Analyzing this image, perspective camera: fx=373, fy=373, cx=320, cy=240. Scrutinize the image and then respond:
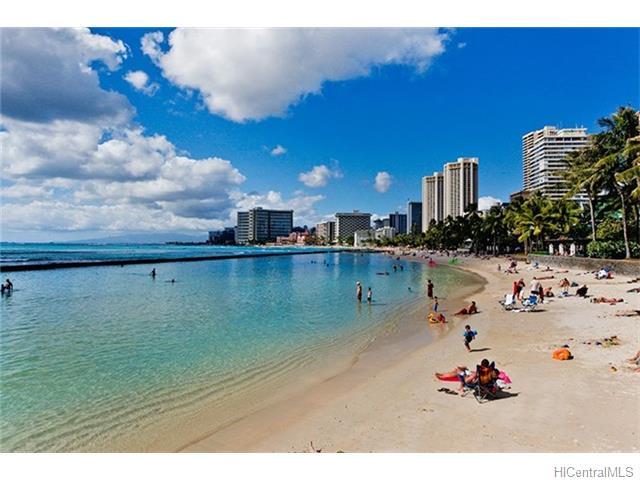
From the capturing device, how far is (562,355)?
11.0m

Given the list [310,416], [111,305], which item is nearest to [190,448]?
[310,416]

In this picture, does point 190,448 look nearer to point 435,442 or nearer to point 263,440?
point 263,440

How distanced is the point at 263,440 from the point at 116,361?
26.9 ft

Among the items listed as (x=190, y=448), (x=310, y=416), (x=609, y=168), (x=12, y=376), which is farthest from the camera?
(x=609, y=168)

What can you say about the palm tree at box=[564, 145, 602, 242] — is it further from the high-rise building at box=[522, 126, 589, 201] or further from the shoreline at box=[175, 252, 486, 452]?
the high-rise building at box=[522, 126, 589, 201]

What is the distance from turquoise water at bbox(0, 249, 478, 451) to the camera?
27.6ft

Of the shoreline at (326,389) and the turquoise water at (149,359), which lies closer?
the shoreline at (326,389)

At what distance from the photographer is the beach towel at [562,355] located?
11.0 meters

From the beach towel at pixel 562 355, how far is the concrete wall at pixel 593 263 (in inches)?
903

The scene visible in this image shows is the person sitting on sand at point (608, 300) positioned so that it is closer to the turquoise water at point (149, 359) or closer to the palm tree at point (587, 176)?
the turquoise water at point (149, 359)

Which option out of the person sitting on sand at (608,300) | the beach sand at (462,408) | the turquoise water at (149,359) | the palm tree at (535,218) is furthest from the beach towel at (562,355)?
the palm tree at (535,218)

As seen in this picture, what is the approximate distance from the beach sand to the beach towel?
20 cm

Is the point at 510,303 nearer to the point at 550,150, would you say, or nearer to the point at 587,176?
the point at 587,176

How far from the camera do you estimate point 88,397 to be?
989cm
